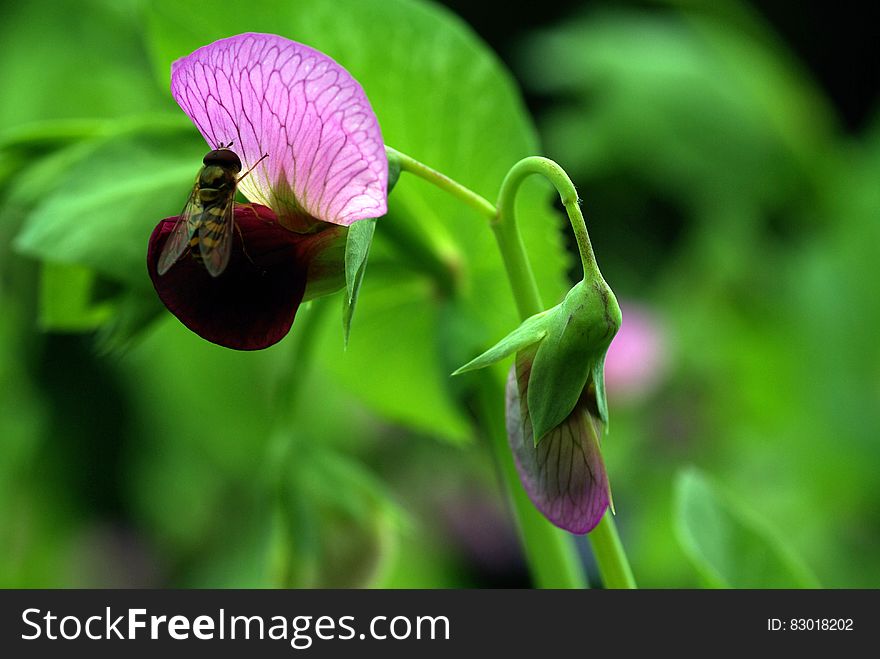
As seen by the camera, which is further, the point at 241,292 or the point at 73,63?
the point at 73,63

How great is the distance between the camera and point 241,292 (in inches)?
15.8

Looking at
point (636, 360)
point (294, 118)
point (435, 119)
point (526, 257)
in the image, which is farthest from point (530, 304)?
point (636, 360)

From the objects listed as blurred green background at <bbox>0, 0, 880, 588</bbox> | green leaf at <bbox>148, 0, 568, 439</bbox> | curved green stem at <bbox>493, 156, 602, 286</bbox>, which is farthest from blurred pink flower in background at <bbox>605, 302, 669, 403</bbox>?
curved green stem at <bbox>493, 156, 602, 286</bbox>

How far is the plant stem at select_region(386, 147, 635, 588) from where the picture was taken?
0.38 m

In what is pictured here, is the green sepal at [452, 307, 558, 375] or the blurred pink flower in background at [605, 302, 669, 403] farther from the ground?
the blurred pink flower in background at [605, 302, 669, 403]

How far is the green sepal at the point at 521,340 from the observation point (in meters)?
0.40

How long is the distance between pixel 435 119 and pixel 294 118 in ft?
0.95

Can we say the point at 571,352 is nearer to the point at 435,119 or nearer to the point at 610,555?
the point at 610,555

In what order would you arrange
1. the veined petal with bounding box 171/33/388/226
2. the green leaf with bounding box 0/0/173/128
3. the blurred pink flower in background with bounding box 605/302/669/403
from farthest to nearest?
the blurred pink flower in background with bounding box 605/302/669/403 < the green leaf with bounding box 0/0/173/128 < the veined petal with bounding box 171/33/388/226

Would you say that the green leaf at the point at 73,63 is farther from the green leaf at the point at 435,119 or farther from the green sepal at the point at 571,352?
the green sepal at the point at 571,352

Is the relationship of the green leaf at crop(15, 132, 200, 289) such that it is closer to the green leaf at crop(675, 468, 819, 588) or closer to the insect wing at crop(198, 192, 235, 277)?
the insect wing at crop(198, 192, 235, 277)

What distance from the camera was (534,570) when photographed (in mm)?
602
